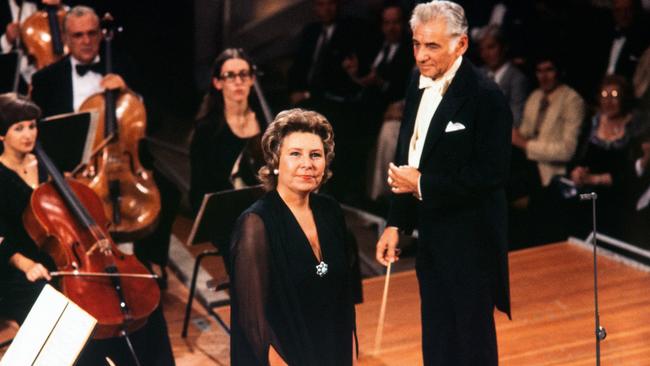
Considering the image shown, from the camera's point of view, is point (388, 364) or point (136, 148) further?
point (136, 148)

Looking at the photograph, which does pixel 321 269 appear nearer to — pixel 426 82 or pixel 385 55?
pixel 426 82

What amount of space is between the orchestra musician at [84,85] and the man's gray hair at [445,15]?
2.43 meters

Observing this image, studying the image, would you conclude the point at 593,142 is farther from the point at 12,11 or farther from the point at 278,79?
the point at 12,11

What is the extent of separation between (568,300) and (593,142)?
3.75ft

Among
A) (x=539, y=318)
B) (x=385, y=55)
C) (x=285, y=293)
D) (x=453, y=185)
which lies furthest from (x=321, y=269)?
(x=385, y=55)

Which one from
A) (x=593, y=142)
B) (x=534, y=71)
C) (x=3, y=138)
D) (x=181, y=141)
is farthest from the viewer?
(x=181, y=141)

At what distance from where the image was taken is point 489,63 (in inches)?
243

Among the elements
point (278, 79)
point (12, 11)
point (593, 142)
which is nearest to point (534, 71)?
point (593, 142)

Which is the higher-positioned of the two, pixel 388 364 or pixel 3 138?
pixel 3 138

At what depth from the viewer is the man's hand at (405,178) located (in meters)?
3.29

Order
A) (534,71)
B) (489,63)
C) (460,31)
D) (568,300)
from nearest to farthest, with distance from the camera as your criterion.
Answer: (460,31) < (568,300) < (489,63) < (534,71)

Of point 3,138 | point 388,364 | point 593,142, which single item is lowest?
point 388,364

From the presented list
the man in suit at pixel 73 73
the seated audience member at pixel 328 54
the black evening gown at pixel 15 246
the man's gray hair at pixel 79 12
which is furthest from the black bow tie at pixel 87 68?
the seated audience member at pixel 328 54

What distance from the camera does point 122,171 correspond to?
16.4ft
